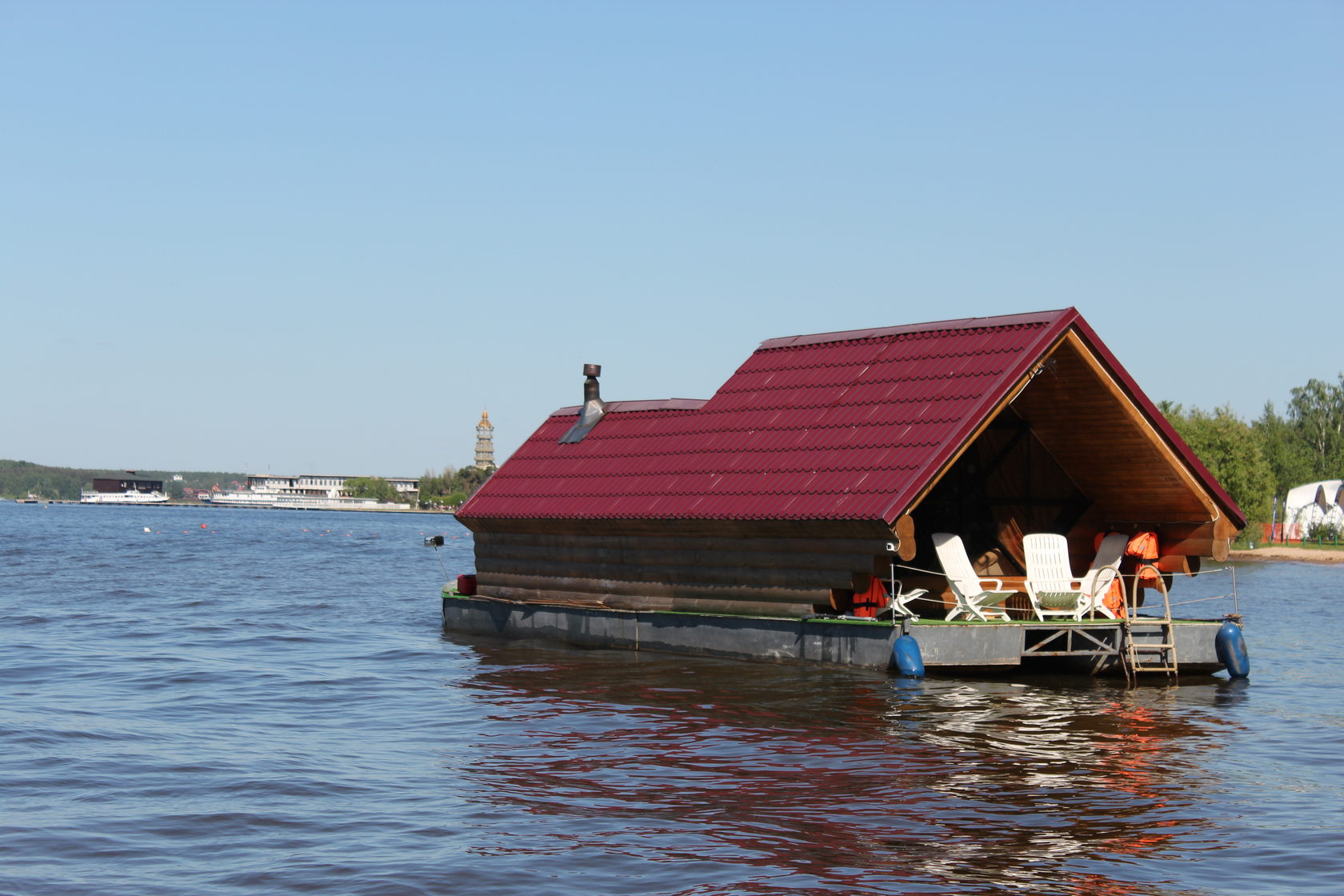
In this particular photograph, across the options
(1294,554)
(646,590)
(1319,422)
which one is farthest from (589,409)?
(1319,422)

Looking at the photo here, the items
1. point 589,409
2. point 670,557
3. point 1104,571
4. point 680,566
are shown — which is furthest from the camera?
point 589,409

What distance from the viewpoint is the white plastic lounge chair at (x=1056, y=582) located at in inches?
800

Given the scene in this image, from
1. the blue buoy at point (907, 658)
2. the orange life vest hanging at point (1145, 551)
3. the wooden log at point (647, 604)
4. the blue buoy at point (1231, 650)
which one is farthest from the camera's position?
the orange life vest hanging at point (1145, 551)

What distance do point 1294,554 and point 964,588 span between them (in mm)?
67172

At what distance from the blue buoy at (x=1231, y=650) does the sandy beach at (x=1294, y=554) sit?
59.1m

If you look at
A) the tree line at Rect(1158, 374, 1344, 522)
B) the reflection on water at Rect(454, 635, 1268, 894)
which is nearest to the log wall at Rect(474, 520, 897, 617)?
the reflection on water at Rect(454, 635, 1268, 894)

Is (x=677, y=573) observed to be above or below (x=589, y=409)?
below

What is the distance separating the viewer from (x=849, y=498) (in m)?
19.7

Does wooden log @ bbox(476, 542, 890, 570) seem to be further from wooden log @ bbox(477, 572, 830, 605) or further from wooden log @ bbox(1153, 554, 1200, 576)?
wooden log @ bbox(1153, 554, 1200, 576)

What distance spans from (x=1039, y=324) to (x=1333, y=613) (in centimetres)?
2398

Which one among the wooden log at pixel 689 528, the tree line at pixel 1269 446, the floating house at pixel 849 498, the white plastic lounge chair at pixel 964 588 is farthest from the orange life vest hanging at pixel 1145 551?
the tree line at pixel 1269 446

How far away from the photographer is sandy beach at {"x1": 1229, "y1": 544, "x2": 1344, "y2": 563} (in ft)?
253

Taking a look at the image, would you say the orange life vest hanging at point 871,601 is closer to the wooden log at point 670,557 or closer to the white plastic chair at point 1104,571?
the wooden log at point 670,557

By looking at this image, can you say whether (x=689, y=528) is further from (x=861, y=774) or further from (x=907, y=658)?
(x=861, y=774)
